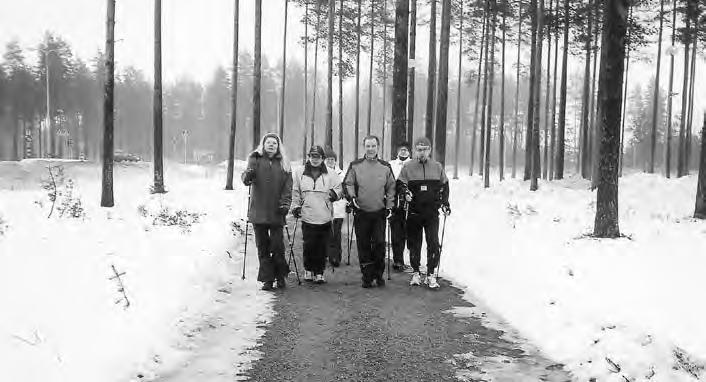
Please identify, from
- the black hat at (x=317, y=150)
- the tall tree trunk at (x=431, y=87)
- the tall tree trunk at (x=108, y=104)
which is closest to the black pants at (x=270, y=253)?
the black hat at (x=317, y=150)

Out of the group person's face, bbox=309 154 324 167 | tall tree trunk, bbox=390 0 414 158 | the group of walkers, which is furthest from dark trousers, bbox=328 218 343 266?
tall tree trunk, bbox=390 0 414 158

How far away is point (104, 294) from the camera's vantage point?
5.62 meters

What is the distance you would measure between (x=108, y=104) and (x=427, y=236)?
11.7m

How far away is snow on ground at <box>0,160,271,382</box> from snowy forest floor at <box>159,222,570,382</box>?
30 cm

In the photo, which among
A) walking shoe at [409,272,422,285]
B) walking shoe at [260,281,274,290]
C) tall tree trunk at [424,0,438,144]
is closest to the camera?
walking shoe at [260,281,274,290]

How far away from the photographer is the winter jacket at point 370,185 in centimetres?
832

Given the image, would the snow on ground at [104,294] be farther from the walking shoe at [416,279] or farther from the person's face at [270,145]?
the walking shoe at [416,279]

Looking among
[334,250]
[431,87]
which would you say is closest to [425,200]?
[334,250]

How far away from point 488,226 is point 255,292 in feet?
19.4

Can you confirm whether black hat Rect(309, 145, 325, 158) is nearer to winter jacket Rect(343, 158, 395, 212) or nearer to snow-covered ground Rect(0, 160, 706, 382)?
winter jacket Rect(343, 158, 395, 212)

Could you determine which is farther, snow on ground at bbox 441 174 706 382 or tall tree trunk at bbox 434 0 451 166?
tall tree trunk at bbox 434 0 451 166

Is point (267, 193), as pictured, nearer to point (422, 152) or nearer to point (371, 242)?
point (371, 242)

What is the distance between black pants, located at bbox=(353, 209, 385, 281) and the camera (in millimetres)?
8133

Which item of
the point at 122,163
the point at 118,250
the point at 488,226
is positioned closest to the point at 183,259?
the point at 118,250
